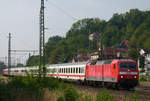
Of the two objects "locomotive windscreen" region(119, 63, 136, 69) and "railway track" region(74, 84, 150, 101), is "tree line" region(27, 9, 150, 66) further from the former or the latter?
"railway track" region(74, 84, 150, 101)

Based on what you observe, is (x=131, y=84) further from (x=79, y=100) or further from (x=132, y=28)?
(x=132, y=28)

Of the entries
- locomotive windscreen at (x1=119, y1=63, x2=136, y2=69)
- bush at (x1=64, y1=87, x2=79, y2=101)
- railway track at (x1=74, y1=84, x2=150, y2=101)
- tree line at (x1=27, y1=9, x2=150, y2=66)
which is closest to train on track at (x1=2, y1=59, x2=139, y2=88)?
locomotive windscreen at (x1=119, y1=63, x2=136, y2=69)

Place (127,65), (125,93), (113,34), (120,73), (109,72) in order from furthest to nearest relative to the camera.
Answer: (113,34)
(109,72)
(127,65)
(120,73)
(125,93)

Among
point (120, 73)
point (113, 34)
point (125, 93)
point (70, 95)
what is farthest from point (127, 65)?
point (113, 34)

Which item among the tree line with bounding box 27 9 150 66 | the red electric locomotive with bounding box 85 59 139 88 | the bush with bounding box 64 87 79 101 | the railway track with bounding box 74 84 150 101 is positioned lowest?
the railway track with bounding box 74 84 150 101

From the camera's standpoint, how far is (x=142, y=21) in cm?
15838

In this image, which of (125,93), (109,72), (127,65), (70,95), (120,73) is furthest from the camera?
(109,72)

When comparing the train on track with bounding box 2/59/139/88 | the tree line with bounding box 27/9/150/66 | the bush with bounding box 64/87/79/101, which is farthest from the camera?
the tree line with bounding box 27/9/150/66

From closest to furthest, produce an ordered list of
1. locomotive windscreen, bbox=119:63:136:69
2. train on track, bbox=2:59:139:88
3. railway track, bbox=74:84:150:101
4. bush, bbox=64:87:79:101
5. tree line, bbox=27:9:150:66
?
1. bush, bbox=64:87:79:101
2. railway track, bbox=74:84:150:101
3. train on track, bbox=2:59:139:88
4. locomotive windscreen, bbox=119:63:136:69
5. tree line, bbox=27:9:150:66

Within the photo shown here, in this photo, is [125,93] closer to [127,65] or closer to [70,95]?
[127,65]

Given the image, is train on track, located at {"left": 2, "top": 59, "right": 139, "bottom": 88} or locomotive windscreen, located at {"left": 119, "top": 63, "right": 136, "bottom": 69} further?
locomotive windscreen, located at {"left": 119, "top": 63, "right": 136, "bottom": 69}

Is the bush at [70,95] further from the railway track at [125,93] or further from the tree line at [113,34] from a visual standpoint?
the tree line at [113,34]

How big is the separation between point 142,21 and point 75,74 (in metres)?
127

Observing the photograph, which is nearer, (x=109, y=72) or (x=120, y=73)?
(x=120, y=73)
